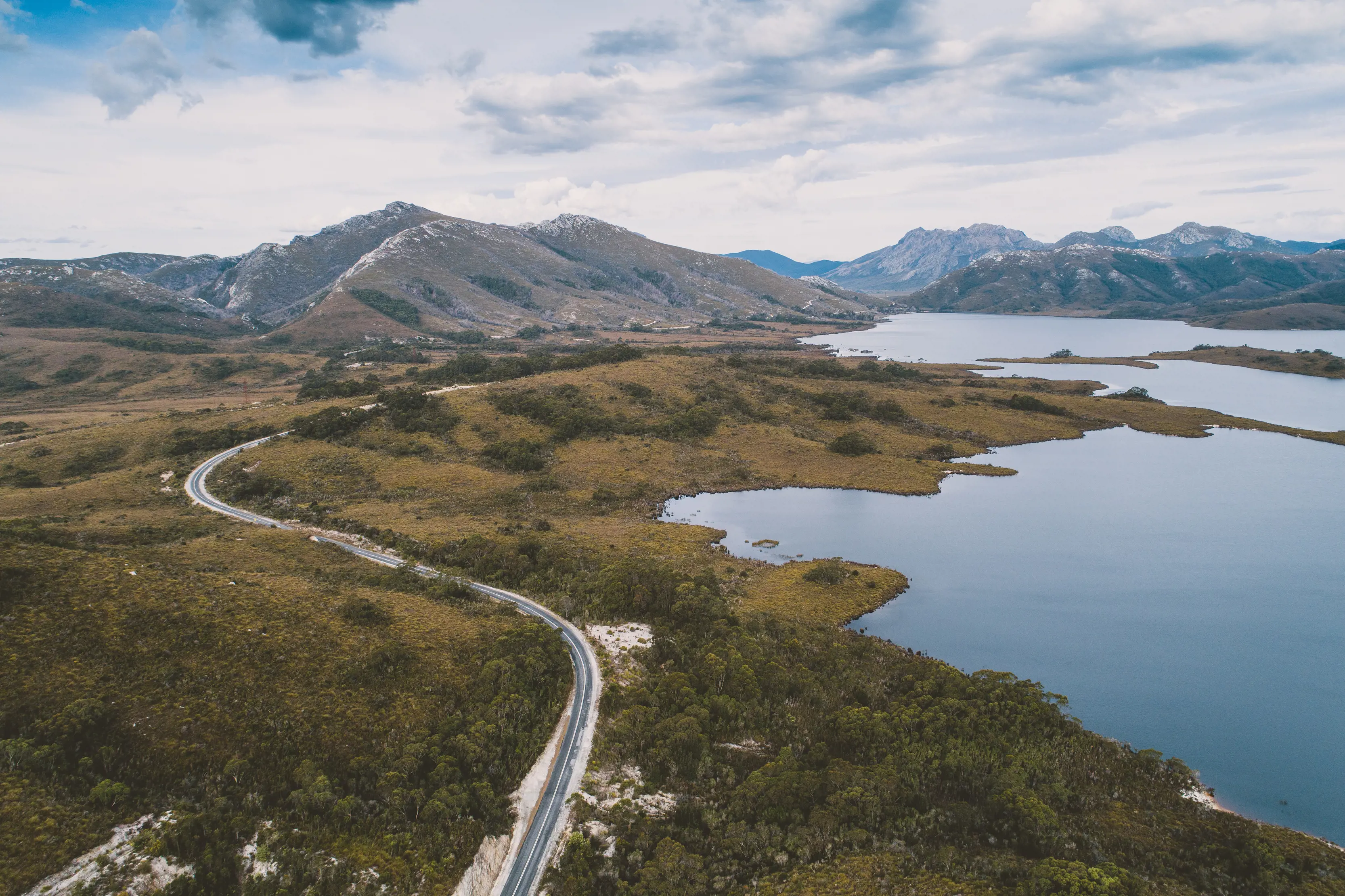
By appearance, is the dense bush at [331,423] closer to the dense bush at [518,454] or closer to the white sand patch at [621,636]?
the dense bush at [518,454]

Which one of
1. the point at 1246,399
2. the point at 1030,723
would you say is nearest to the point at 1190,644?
the point at 1030,723

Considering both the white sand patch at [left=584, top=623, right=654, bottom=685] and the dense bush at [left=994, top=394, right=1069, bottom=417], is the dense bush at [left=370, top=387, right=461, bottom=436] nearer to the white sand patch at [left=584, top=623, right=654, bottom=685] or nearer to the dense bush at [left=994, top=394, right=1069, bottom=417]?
the white sand patch at [left=584, top=623, right=654, bottom=685]

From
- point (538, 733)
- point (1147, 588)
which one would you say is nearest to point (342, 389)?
point (538, 733)

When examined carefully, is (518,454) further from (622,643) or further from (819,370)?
(819,370)

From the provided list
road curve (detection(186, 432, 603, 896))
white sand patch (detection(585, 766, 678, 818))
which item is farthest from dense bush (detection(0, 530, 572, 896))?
white sand patch (detection(585, 766, 678, 818))

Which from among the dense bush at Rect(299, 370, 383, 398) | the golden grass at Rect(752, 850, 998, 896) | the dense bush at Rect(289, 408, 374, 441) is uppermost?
the dense bush at Rect(299, 370, 383, 398)

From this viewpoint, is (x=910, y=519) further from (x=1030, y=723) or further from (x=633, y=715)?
(x=633, y=715)
